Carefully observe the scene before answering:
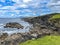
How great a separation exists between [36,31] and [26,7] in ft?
3.76

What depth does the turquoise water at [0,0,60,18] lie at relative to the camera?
5965 mm

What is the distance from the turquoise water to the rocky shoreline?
271 mm

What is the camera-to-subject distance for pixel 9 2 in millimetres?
5980

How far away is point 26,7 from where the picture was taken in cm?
607

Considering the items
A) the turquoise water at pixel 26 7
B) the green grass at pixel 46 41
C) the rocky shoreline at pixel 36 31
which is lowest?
the green grass at pixel 46 41

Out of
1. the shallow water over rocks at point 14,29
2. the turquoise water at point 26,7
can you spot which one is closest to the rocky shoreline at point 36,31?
the shallow water over rocks at point 14,29

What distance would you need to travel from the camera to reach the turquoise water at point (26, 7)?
5965 millimetres

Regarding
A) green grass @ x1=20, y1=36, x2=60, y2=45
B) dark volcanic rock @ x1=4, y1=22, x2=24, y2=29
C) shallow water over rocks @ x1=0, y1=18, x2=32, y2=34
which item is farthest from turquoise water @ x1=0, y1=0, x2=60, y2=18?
green grass @ x1=20, y1=36, x2=60, y2=45

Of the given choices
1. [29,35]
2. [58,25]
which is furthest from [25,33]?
[58,25]

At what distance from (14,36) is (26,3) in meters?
1.52

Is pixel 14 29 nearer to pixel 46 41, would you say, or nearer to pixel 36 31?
pixel 36 31

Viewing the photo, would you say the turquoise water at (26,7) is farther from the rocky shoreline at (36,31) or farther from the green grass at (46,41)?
the green grass at (46,41)

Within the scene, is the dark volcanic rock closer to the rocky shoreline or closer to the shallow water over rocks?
the shallow water over rocks

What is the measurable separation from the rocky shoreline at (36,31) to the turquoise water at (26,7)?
27 centimetres
